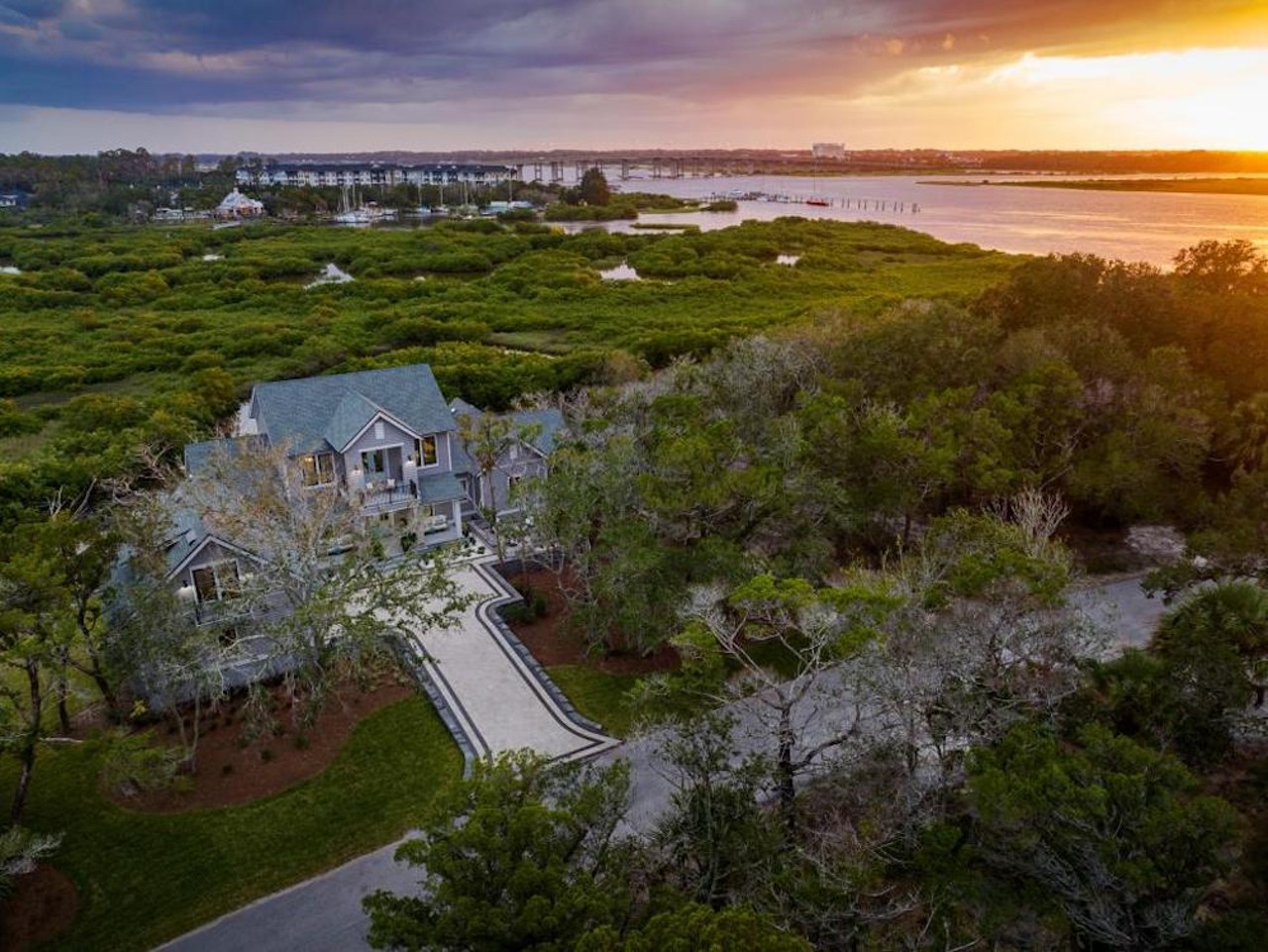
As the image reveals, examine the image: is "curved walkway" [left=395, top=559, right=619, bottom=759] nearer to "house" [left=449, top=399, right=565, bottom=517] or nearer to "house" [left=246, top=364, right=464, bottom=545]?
"house" [left=246, top=364, right=464, bottom=545]

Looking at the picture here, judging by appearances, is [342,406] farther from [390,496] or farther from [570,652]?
[570,652]

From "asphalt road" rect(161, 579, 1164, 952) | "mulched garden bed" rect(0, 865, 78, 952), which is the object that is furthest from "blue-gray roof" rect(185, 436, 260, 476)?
"asphalt road" rect(161, 579, 1164, 952)

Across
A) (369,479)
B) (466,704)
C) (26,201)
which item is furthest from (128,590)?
(26,201)

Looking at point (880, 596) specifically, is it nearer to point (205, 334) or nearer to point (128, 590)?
point (128, 590)

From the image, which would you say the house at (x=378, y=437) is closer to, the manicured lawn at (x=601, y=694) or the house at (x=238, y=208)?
the manicured lawn at (x=601, y=694)

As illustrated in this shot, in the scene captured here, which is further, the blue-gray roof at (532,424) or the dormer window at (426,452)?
the blue-gray roof at (532,424)

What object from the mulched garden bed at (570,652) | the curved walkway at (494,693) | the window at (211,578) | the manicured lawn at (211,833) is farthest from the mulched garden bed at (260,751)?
the mulched garden bed at (570,652)

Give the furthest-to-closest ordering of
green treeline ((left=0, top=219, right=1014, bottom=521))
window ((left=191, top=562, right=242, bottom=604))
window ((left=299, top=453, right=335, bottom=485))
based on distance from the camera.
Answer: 1. green treeline ((left=0, top=219, right=1014, bottom=521))
2. window ((left=299, top=453, right=335, bottom=485))
3. window ((left=191, top=562, right=242, bottom=604))
